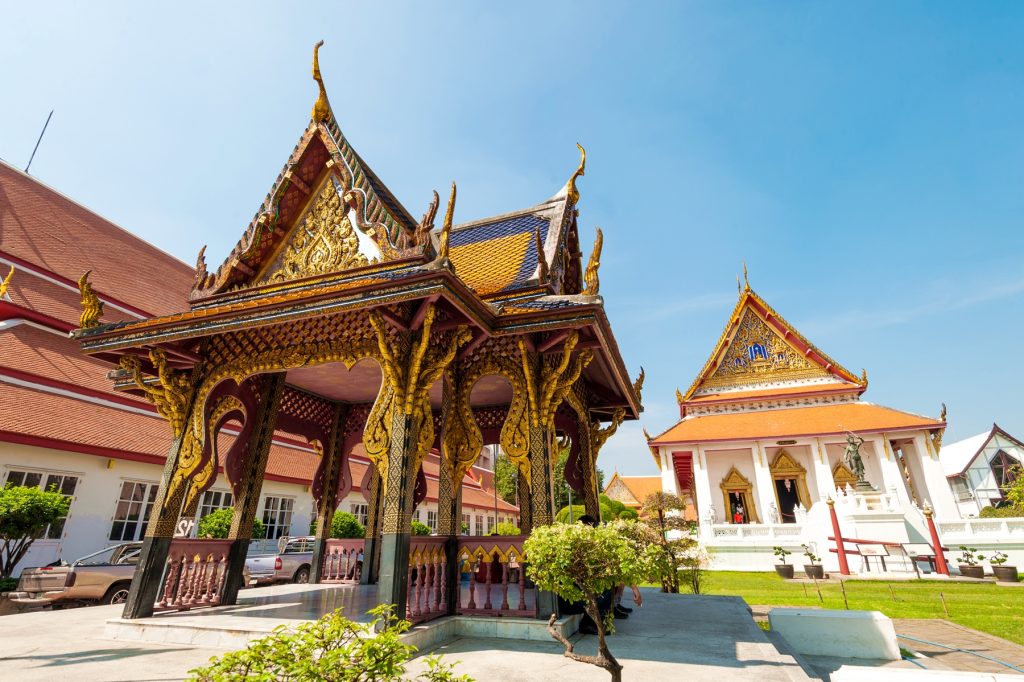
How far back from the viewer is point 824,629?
5.29m

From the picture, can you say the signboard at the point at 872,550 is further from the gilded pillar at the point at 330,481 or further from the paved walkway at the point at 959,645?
the gilded pillar at the point at 330,481

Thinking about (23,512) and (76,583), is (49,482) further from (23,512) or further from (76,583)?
(76,583)

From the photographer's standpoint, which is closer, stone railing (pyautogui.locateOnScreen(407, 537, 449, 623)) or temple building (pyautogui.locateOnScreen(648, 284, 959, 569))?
stone railing (pyautogui.locateOnScreen(407, 537, 449, 623))

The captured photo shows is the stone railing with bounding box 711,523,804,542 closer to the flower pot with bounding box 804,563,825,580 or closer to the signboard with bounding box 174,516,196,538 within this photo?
the flower pot with bounding box 804,563,825,580

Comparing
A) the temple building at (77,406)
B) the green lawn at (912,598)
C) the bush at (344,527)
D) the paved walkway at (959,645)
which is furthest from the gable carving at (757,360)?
the bush at (344,527)

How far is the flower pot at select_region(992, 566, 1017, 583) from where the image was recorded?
499 inches

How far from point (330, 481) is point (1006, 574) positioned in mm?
16864

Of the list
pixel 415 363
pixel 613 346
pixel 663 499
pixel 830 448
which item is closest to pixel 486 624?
pixel 415 363

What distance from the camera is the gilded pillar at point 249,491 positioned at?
6465mm

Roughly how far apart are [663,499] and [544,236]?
10523 mm

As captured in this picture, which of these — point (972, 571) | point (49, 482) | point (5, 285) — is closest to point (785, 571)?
point (972, 571)

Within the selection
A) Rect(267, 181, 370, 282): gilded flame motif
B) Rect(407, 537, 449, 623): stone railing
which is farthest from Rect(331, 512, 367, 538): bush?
Rect(267, 181, 370, 282): gilded flame motif

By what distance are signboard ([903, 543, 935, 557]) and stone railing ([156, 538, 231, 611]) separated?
17709 millimetres

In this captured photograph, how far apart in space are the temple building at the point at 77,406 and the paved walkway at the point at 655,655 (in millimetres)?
4363
